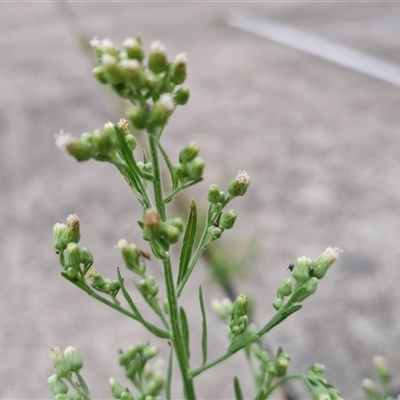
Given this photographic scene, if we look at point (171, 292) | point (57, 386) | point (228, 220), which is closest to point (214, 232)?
point (228, 220)

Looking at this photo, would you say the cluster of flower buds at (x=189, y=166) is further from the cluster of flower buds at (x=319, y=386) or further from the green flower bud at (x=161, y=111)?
the cluster of flower buds at (x=319, y=386)

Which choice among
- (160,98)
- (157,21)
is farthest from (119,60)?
(157,21)


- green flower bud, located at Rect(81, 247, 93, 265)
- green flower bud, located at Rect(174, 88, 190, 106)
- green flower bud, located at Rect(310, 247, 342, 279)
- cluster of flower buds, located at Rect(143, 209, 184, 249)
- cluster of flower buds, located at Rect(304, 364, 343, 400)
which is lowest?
cluster of flower buds, located at Rect(304, 364, 343, 400)

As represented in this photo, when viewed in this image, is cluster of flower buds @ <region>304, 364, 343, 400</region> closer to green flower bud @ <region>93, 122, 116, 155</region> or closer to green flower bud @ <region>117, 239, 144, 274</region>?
green flower bud @ <region>117, 239, 144, 274</region>

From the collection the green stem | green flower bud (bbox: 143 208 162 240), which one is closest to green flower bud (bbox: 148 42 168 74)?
the green stem

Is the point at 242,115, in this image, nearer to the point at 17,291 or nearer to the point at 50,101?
the point at 50,101

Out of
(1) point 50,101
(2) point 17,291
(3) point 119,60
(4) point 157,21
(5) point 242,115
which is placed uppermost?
(4) point 157,21
